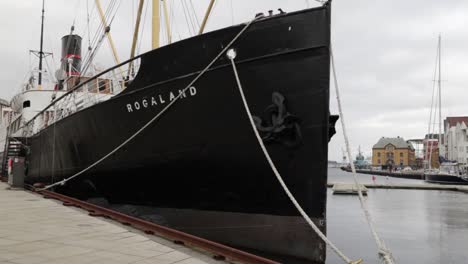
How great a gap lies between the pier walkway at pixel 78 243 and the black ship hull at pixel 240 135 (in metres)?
1.29

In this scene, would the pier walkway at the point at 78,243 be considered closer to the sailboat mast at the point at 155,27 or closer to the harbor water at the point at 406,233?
the sailboat mast at the point at 155,27

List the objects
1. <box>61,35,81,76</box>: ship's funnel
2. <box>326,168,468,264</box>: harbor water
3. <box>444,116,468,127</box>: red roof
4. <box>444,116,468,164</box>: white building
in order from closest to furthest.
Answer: <box>326,168,468,264</box>: harbor water < <box>61,35,81,76</box>: ship's funnel < <box>444,116,468,164</box>: white building < <box>444,116,468,127</box>: red roof

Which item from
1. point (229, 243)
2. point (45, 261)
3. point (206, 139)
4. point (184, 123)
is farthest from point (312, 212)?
point (45, 261)

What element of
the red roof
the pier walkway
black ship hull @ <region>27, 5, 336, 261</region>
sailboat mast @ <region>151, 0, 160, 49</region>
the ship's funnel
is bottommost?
the pier walkway

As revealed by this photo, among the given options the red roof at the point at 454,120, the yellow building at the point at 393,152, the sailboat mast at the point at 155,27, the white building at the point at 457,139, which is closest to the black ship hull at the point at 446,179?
the white building at the point at 457,139

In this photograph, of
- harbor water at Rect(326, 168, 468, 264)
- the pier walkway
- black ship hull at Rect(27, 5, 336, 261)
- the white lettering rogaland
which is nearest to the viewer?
the pier walkway

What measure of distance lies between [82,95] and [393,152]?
4592 inches

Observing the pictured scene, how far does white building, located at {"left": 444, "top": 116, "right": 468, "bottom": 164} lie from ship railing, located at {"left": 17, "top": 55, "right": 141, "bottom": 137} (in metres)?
75.0

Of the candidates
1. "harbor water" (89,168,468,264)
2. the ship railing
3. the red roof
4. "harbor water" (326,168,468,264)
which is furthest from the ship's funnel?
the red roof

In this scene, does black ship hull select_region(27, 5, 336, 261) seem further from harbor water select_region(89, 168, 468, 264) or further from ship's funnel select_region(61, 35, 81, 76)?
ship's funnel select_region(61, 35, 81, 76)

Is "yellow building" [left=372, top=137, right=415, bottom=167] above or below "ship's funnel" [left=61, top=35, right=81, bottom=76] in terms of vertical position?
below

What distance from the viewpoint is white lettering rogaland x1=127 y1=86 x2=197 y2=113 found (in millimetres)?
7469

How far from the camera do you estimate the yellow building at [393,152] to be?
115 m

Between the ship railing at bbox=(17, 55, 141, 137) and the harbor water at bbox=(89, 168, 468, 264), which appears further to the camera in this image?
the harbor water at bbox=(89, 168, 468, 264)
